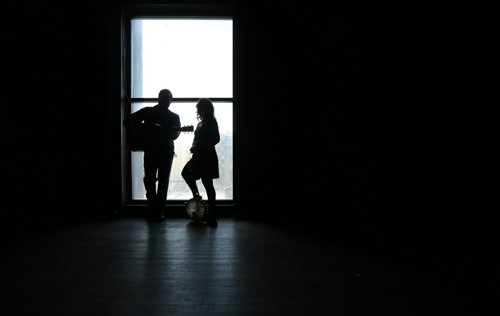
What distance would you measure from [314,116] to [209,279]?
2508mm

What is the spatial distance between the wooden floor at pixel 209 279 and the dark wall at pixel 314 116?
588 mm

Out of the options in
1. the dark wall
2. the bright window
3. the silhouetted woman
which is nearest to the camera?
the dark wall

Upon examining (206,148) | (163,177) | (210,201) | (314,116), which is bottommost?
(210,201)

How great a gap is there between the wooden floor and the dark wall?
1.93ft

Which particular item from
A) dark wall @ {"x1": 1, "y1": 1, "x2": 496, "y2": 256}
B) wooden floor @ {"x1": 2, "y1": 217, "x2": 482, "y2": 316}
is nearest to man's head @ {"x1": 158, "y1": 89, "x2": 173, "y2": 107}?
dark wall @ {"x1": 1, "y1": 1, "x2": 496, "y2": 256}

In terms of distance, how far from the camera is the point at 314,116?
4.35 meters

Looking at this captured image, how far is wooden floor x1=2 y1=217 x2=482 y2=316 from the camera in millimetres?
1926

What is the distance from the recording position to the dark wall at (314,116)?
2525 mm

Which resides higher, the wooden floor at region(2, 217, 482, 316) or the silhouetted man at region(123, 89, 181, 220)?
the silhouetted man at region(123, 89, 181, 220)

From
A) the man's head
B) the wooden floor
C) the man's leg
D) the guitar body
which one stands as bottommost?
the wooden floor

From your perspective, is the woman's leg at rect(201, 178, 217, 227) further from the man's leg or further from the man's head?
the man's head

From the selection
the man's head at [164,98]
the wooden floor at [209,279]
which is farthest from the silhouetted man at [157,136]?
the wooden floor at [209,279]

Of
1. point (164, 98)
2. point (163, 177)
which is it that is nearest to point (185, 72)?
point (164, 98)

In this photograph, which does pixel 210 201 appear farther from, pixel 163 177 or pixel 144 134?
pixel 144 134
